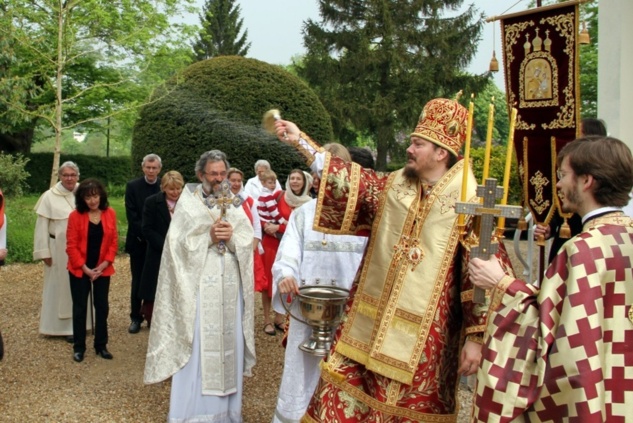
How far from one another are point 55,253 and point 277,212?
248 cm

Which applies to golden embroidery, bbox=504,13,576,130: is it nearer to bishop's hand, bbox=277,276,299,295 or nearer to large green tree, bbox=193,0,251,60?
bishop's hand, bbox=277,276,299,295

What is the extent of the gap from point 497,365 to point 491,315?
203mm

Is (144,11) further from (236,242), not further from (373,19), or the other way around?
(373,19)

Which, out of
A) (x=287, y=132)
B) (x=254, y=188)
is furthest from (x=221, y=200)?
(x=254, y=188)

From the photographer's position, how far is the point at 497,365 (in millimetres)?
2727

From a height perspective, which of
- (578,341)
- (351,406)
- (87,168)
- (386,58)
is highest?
(386,58)

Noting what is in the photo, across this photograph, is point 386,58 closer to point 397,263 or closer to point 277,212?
point 277,212

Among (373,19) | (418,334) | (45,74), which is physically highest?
(373,19)

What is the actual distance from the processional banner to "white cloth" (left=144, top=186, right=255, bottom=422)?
2.49 m

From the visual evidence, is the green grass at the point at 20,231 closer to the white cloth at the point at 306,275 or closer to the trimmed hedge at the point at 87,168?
the trimmed hedge at the point at 87,168

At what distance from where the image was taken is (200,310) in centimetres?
529

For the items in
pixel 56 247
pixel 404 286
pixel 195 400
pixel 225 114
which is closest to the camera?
Answer: pixel 404 286

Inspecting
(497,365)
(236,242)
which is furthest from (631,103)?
(497,365)

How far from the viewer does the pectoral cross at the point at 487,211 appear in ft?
9.48
